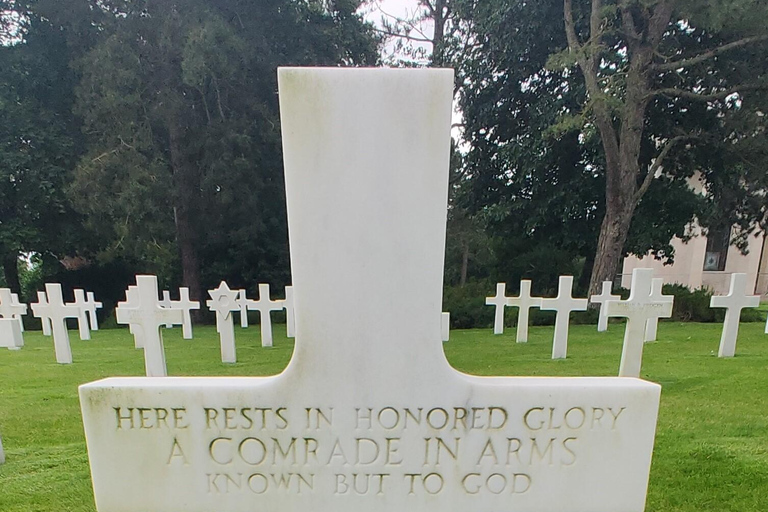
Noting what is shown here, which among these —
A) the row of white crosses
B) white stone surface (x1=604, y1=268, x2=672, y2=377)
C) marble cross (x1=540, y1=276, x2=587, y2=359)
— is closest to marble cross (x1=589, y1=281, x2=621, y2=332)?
marble cross (x1=540, y1=276, x2=587, y2=359)

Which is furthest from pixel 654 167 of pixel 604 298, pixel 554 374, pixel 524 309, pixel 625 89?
pixel 554 374

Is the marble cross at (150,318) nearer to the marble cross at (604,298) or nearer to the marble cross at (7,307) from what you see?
the marble cross at (7,307)

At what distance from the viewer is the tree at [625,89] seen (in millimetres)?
9102

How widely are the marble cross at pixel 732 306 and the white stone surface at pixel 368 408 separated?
5071 millimetres

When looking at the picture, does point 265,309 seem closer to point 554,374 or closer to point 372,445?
point 554,374

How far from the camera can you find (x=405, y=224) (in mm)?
1610

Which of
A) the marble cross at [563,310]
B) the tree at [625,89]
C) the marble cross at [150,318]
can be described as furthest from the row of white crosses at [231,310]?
the tree at [625,89]

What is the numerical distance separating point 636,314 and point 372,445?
359 centimetres

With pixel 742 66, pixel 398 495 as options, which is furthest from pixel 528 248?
pixel 398 495

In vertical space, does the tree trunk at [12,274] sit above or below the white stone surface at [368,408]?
below

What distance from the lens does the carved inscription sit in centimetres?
→ 171

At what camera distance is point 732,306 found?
5.76 metres

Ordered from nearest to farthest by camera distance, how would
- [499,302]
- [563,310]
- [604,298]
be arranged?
[563,310] → [604,298] → [499,302]

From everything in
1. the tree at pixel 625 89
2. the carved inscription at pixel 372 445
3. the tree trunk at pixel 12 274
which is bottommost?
the tree trunk at pixel 12 274
